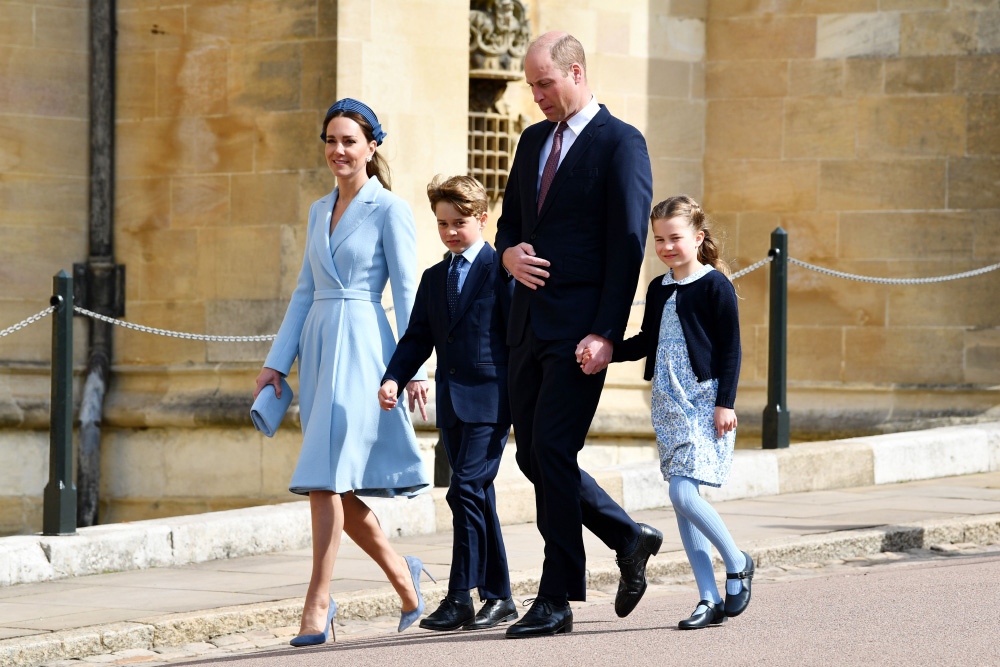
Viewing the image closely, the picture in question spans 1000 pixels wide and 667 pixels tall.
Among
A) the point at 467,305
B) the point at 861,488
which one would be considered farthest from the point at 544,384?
the point at 861,488

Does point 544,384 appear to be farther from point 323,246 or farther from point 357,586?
point 357,586

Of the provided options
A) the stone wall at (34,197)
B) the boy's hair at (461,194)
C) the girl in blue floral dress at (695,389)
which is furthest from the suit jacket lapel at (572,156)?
the stone wall at (34,197)

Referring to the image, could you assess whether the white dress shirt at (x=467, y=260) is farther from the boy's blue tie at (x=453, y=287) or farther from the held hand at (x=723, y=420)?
the held hand at (x=723, y=420)

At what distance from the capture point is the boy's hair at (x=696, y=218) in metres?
5.31

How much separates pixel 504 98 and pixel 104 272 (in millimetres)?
2918

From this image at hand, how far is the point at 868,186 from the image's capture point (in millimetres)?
11516

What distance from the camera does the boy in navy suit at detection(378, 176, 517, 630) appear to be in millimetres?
5336

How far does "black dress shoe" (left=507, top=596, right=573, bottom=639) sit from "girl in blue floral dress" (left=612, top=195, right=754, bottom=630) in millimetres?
455

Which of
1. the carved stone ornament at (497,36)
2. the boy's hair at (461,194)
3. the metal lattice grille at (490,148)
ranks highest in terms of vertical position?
the carved stone ornament at (497,36)

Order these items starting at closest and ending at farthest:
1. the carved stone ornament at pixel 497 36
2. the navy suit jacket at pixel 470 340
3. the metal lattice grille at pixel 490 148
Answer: the navy suit jacket at pixel 470 340
the carved stone ornament at pixel 497 36
the metal lattice grille at pixel 490 148

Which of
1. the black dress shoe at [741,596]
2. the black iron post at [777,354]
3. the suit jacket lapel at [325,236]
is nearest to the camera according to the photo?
the black dress shoe at [741,596]

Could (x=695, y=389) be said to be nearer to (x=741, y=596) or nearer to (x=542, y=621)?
(x=741, y=596)

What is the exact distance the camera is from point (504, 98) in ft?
35.8

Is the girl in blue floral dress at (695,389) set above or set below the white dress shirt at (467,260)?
below
